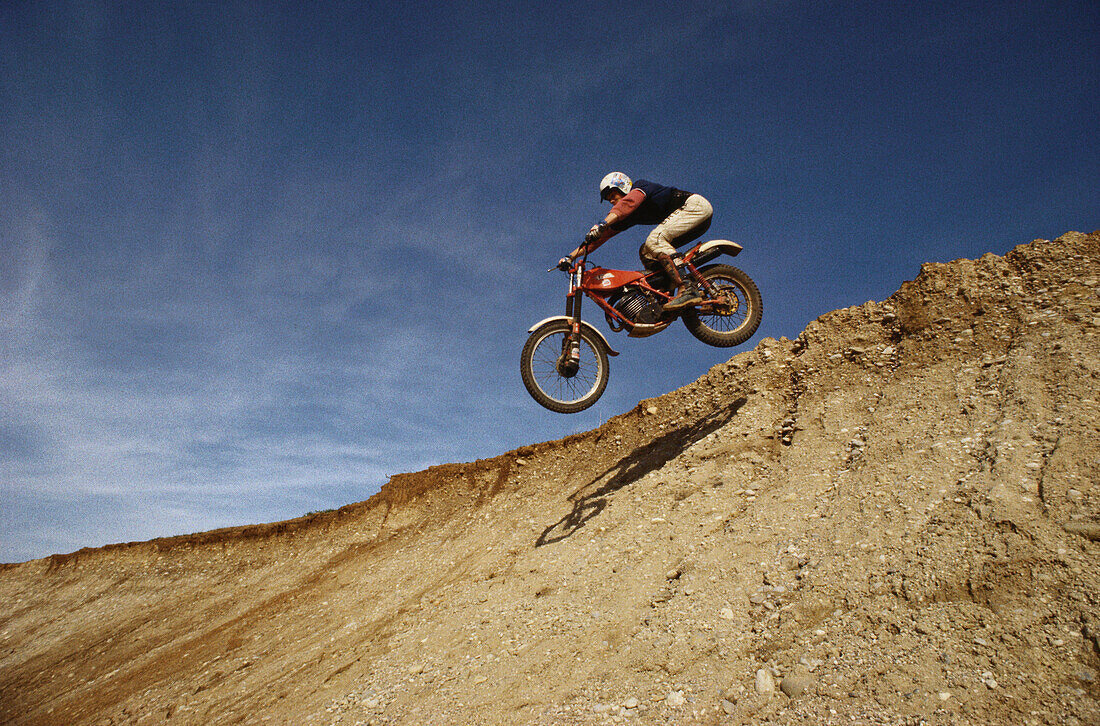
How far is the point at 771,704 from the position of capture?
14.3ft

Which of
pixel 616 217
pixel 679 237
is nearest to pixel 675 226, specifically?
pixel 679 237

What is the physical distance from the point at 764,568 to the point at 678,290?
384 cm

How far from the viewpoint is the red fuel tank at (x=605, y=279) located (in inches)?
315

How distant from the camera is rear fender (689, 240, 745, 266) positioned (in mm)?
8156

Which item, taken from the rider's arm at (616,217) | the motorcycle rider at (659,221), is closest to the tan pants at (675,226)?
the motorcycle rider at (659,221)

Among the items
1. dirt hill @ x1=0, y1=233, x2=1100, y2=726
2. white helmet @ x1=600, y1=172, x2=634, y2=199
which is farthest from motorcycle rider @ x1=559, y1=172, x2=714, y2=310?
dirt hill @ x1=0, y1=233, x2=1100, y2=726

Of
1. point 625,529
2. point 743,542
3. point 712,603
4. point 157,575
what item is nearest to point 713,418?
point 625,529

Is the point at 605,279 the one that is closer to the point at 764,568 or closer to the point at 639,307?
the point at 639,307

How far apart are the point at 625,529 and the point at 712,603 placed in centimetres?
240

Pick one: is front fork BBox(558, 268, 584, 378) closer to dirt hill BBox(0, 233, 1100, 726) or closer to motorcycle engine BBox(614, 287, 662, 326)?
motorcycle engine BBox(614, 287, 662, 326)

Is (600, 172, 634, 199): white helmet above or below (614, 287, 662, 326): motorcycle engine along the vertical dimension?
above

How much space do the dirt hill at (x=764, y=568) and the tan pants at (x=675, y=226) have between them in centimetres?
308

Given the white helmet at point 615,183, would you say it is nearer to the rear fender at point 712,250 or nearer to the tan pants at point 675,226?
the tan pants at point 675,226

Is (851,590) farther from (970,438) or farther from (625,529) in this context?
(625,529)
